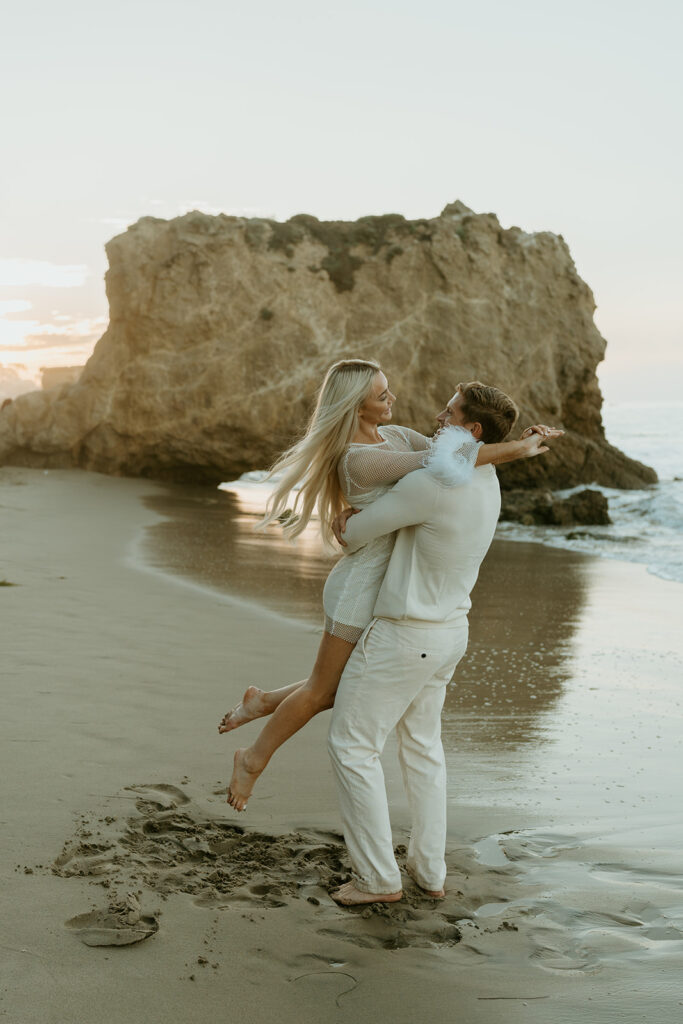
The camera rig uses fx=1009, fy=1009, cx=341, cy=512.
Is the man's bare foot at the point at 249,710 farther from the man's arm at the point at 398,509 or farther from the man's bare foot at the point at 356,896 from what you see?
the man's arm at the point at 398,509

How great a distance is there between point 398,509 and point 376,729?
732mm

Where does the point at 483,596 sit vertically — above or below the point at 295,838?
above

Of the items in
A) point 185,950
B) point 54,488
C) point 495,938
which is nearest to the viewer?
point 185,950

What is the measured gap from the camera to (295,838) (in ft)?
12.3

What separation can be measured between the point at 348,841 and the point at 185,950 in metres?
0.70

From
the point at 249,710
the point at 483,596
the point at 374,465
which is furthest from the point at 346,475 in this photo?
the point at 483,596

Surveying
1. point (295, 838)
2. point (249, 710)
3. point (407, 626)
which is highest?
point (407, 626)

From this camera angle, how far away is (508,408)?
3.44 m

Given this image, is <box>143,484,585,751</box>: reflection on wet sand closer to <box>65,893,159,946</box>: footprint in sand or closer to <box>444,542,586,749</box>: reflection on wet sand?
<box>444,542,586,749</box>: reflection on wet sand

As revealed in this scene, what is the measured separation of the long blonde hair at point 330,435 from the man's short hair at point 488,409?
331 mm

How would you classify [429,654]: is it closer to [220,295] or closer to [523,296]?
[220,295]

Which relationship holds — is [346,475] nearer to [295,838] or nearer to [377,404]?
[377,404]

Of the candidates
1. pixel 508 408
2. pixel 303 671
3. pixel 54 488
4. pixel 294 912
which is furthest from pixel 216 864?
pixel 54 488

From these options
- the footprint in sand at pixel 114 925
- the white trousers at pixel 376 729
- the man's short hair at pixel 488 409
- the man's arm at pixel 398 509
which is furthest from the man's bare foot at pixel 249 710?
the man's short hair at pixel 488 409
